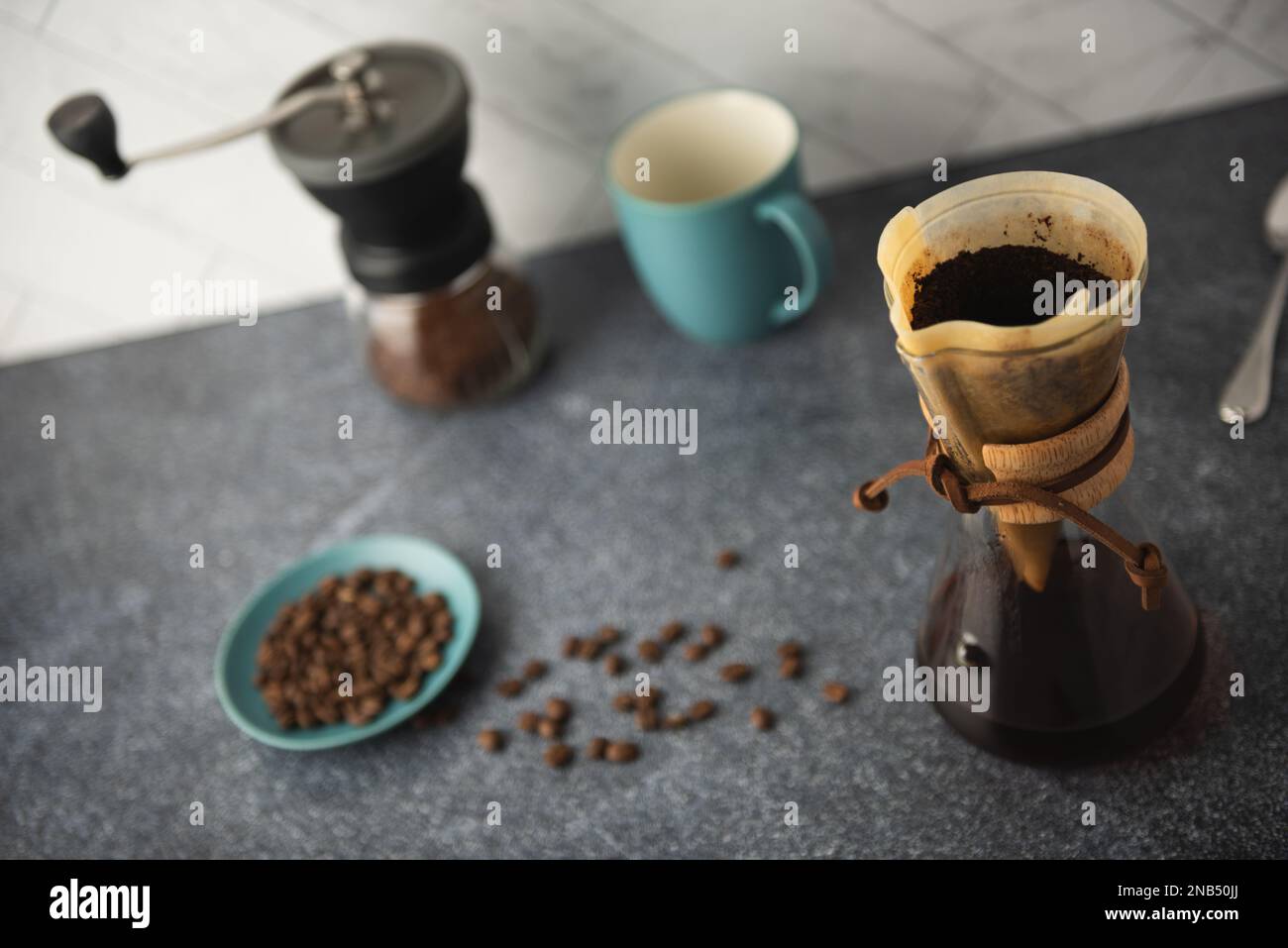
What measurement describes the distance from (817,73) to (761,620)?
52 centimetres

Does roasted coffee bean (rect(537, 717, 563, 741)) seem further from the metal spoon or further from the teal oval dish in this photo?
the metal spoon

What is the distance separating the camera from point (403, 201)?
875mm

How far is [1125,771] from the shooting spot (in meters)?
0.66

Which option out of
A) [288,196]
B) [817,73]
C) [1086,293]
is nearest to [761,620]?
[1086,293]

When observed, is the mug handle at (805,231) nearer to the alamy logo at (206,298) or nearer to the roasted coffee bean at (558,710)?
the roasted coffee bean at (558,710)

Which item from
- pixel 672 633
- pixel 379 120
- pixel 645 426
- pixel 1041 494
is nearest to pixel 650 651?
pixel 672 633

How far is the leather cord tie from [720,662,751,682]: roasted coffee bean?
26 centimetres

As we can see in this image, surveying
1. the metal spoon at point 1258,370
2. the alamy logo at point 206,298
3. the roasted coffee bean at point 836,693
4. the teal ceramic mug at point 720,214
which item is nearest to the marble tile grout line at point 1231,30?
the metal spoon at point 1258,370

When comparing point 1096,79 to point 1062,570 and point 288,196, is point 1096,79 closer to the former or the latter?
point 1062,570

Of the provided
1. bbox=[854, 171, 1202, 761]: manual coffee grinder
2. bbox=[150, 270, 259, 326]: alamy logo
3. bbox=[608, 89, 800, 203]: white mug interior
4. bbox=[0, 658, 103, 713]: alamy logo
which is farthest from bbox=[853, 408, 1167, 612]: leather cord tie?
bbox=[150, 270, 259, 326]: alamy logo

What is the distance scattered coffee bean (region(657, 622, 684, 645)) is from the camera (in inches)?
31.7

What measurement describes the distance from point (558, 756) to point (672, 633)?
119 mm

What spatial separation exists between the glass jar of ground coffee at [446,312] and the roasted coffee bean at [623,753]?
39cm

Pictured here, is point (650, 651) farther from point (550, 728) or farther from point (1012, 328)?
point (1012, 328)
